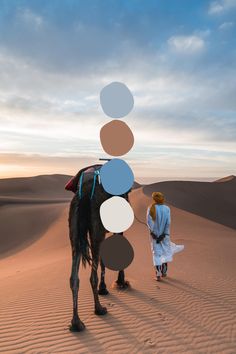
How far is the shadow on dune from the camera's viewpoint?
2669 cm

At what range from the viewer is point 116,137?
454 centimetres

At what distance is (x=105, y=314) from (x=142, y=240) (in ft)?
30.2

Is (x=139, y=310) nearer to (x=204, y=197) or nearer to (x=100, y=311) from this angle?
(x=100, y=311)

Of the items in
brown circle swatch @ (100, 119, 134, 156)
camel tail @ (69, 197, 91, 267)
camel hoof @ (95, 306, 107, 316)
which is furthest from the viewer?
camel hoof @ (95, 306, 107, 316)

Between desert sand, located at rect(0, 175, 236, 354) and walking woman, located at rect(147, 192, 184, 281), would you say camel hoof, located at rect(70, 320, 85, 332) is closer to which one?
desert sand, located at rect(0, 175, 236, 354)

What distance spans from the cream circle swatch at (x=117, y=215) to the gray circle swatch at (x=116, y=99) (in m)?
1.28

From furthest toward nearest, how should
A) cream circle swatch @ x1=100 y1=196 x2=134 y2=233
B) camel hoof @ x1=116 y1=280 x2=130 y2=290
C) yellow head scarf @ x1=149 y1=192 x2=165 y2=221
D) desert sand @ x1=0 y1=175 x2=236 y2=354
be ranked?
yellow head scarf @ x1=149 y1=192 x2=165 y2=221, camel hoof @ x1=116 y1=280 x2=130 y2=290, desert sand @ x1=0 y1=175 x2=236 y2=354, cream circle swatch @ x1=100 y1=196 x2=134 y2=233

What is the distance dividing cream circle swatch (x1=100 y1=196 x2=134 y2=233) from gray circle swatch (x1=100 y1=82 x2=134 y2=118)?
1.28 metres

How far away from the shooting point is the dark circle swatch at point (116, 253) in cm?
455

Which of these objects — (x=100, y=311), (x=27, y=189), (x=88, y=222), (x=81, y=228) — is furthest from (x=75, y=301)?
(x=27, y=189)

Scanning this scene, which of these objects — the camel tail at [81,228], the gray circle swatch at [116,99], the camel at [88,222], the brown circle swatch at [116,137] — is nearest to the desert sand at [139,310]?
the camel at [88,222]

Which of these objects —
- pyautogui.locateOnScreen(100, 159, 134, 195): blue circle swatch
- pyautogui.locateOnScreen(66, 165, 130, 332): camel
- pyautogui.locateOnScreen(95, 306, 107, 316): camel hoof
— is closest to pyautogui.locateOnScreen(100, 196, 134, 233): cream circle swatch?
pyautogui.locateOnScreen(100, 159, 134, 195): blue circle swatch

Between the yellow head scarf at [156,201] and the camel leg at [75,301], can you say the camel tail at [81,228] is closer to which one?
the camel leg at [75,301]

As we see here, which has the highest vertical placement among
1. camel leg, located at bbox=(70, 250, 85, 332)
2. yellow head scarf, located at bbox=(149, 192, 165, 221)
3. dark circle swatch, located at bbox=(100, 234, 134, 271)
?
yellow head scarf, located at bbox=(149, 192, 165, 221)
